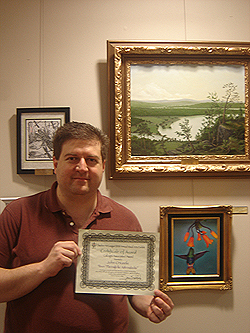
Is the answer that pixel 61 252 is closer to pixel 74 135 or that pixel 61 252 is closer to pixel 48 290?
pixel 48 290

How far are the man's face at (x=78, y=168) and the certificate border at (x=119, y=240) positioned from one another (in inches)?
7.2

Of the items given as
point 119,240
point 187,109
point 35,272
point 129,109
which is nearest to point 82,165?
point 119,240

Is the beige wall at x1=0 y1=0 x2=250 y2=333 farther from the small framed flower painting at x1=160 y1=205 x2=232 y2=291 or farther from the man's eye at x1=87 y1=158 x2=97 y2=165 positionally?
the man's eye at x1=87 y1=158 x2=97 y2=165

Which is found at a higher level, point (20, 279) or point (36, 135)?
point (36, 135)

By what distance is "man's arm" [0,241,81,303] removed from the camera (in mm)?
995

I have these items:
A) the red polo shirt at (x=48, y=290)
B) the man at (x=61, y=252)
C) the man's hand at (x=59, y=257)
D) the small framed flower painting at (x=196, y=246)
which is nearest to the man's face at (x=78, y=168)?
the man at (x=61, y=252)

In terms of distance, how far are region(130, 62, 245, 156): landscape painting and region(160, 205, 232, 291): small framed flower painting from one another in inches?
13.1

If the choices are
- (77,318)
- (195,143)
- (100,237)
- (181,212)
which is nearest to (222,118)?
(195,143)

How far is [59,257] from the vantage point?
988mm

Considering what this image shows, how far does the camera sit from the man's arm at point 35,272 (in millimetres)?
995

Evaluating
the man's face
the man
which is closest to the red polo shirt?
the man

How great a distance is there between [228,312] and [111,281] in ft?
2.72

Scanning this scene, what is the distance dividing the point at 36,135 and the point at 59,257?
0.73m

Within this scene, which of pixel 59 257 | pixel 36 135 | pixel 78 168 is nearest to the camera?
pixel 59 257
